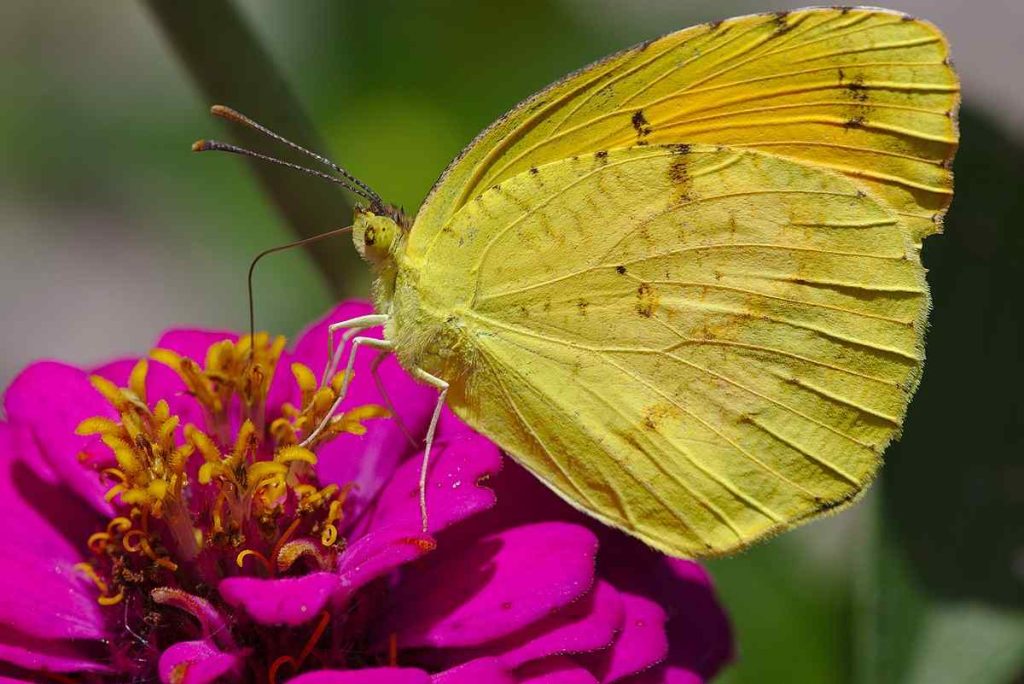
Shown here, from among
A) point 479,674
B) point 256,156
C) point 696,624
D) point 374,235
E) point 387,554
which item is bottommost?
point 696,624

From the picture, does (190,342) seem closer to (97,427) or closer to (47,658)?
(97,427)

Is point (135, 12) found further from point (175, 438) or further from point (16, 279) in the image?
point (175, 438)

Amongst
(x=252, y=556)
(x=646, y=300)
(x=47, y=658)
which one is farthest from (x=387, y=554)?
(x=646, y=300)

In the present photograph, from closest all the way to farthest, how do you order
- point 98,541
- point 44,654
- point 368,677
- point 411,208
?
point 368,677
point 44,654
point 98,541
point 411,208

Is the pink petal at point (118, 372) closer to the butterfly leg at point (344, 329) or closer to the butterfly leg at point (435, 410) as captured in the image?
the butterfly leg at point (344, 329)

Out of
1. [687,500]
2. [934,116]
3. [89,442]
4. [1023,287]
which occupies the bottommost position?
[1023,287]

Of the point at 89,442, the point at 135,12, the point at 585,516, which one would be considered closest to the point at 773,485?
the point at 585,516
